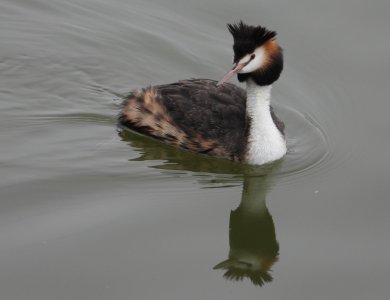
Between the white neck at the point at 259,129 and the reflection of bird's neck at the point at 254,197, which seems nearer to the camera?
the reflection of bird's neck at the point at 254,197

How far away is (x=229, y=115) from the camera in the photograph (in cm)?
995

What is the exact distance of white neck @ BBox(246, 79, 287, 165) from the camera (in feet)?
32.3

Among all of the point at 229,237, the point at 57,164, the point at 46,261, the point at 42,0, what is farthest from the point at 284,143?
the point at 42,0

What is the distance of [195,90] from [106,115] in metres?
1.42

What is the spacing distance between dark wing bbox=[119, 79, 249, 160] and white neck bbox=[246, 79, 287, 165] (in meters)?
0.09

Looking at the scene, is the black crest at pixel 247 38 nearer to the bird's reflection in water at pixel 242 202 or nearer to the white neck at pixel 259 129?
the white neck at pixel 259 129

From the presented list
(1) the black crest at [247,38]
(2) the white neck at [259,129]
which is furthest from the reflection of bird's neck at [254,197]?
(1) the black crest at [247,38]

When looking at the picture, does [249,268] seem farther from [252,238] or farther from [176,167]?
[176,167]

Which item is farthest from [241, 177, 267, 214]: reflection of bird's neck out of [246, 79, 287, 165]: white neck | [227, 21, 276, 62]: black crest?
[227, 21, 276, 62]: black crest

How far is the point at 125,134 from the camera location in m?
10.6

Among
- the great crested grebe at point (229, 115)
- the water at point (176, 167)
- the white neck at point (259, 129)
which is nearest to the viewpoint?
the water at point (176, 167)

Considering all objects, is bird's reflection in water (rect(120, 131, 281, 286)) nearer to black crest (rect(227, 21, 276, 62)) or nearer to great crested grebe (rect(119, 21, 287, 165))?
great crested grebe (rect(119, 21, 287, 165))

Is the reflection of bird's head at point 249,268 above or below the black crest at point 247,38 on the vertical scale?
below

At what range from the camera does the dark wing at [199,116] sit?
9891mm
